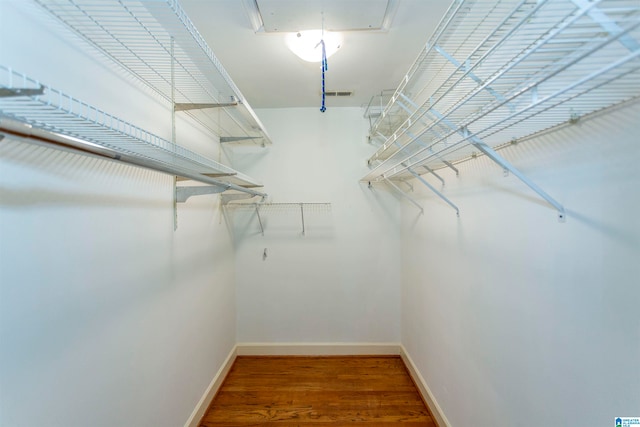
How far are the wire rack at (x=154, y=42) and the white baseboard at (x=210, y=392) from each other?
1.98 m

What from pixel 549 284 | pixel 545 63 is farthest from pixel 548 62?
pixel 549 284

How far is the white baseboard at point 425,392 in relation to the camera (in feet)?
5.13

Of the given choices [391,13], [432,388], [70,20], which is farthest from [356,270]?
[70,20]

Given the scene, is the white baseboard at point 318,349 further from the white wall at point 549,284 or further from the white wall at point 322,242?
the white wall at point 549,284

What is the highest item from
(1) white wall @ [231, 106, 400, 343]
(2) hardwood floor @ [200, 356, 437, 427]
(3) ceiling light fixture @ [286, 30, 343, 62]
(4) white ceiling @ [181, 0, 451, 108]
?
(4) white ceiling @ [181, 0, 451, 108]

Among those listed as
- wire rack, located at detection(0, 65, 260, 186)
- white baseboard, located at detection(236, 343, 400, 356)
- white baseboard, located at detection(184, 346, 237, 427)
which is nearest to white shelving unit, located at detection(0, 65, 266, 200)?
wire rack, located at detection(0, 65, 260, 186)

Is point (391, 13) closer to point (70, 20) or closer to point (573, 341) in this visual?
point (70, 20)

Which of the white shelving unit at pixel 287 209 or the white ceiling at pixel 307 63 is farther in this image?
the white shelving unit at pixel 287 209

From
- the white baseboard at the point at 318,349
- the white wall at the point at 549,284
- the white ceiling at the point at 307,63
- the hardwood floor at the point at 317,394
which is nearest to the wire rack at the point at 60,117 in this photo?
the white ceiling at the point at 307,63

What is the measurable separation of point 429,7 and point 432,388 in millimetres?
2355

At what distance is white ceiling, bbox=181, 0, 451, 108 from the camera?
3.87 ft

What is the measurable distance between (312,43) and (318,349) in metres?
2.51

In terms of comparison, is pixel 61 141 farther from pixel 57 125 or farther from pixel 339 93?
pixel 339 93

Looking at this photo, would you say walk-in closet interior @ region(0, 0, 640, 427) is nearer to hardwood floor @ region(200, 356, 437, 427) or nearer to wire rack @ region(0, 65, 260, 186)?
wire rack @ region(0, 65, 260, 186)
